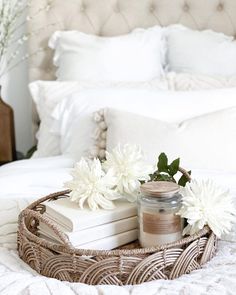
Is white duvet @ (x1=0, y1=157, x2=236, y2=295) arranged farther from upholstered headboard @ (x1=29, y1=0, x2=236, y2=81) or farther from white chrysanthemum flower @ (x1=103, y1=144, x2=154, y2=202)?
upholstered headboard @ (x1=29, y1=0, x2=236, y2=81)

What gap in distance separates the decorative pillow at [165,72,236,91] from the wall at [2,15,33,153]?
0.87 metres

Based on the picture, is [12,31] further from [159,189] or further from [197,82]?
[159,189]

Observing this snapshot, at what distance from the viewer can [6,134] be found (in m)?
2.67

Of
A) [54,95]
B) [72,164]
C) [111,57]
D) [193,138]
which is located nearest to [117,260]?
[193,138]

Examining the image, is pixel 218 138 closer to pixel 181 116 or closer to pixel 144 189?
pixel 181 116

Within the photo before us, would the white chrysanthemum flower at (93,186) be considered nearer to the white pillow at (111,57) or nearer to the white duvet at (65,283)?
the white duvet at (65,283)

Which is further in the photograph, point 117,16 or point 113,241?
point 117,16

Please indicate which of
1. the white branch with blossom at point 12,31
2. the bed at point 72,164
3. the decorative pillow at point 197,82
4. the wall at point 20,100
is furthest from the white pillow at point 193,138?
the wall at point 20,100

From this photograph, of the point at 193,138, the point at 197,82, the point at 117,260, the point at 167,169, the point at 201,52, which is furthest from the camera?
the point at 201,52

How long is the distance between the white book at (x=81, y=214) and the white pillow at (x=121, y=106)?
73cm

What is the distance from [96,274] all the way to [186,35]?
163 centimetres

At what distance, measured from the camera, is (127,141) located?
1.85 metres

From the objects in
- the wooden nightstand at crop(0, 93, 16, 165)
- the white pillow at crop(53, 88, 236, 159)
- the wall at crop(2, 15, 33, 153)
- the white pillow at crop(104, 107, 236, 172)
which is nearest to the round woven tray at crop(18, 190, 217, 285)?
the white pillow at crop(104, 107, 236, 172)

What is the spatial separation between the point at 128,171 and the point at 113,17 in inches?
59.7
